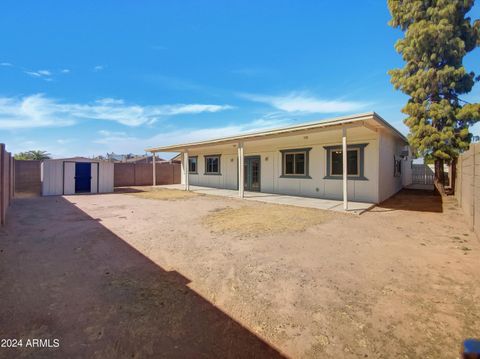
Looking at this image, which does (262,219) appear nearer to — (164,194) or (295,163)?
(295,163)

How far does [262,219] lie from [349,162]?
5521 millimetres

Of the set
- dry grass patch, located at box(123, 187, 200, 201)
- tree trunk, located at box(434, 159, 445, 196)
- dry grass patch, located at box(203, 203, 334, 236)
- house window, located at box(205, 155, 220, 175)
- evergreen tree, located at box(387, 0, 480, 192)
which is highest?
evergreen tree, located at box(387, 0, 480, 192)

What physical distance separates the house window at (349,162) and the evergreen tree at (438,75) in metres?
3.18

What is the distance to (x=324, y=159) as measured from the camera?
35.2ft

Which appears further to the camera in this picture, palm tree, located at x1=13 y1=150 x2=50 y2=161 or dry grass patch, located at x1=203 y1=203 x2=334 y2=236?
palm tree, located at x1=13 y1=150 x2=50 y2=161

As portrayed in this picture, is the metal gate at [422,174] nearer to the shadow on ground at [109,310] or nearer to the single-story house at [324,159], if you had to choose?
the single-story house at [324,159]

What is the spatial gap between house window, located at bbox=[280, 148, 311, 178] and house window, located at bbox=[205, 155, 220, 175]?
566 centimetres

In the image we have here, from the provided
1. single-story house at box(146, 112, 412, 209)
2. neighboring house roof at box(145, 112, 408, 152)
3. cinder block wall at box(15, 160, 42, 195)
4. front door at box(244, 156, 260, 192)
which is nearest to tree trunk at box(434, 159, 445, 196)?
single-story house at box(146, 112, 412, 209)

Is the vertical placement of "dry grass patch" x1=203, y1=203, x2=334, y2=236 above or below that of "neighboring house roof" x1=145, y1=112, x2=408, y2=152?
below

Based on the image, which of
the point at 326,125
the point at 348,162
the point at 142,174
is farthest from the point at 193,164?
the point at 326,125

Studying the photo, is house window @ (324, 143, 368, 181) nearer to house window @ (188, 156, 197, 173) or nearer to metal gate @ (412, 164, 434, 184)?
house window @ (188, 156, 197, 173)

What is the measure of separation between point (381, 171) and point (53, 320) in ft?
35.5

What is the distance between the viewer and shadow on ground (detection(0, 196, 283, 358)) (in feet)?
6.57

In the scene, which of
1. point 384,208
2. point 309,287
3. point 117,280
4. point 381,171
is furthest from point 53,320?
point 381,171
